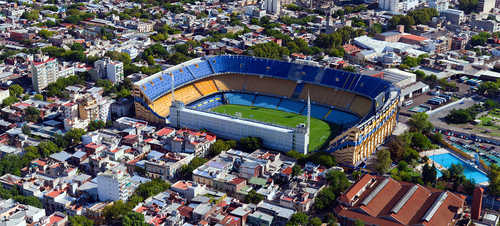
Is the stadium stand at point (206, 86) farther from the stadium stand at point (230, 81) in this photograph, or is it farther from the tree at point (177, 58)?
the tree at point (177, 58)

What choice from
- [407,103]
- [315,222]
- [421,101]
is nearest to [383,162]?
[315,222]

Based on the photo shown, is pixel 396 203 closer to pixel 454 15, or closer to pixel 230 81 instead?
pixel 230 81

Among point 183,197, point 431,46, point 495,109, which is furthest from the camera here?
point 431,46

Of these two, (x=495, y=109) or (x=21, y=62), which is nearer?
(x=495, y=109)

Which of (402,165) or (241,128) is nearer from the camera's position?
(402,165)

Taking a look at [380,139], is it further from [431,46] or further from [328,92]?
[431,46]

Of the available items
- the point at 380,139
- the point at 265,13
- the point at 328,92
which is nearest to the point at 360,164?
the point at 380,139

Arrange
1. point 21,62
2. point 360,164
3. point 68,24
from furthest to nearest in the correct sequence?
point 68,24, point 21,62, point 360,164
